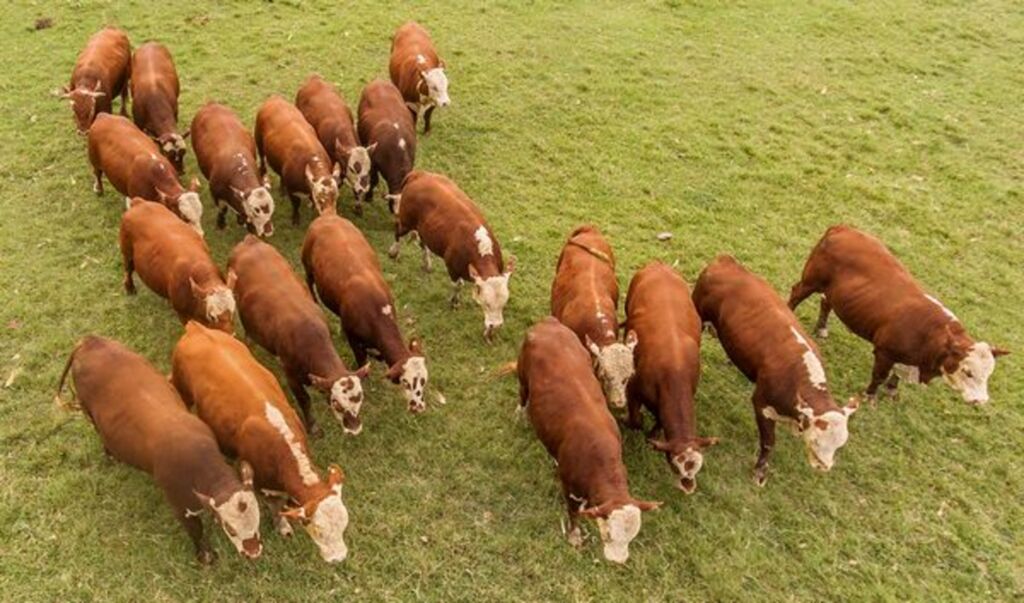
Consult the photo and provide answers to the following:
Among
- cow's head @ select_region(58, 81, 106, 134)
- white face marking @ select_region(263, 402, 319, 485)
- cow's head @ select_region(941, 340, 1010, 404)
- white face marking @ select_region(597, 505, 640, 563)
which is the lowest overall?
white face marking @ select_region(597, 505, 640, 563)

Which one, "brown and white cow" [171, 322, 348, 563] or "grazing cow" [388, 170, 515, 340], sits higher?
"grazing cow" [388, 170, 515, 340]

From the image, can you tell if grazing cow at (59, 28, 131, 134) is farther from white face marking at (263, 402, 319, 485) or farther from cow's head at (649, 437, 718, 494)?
cow's head at (649, 437, 718, 494)

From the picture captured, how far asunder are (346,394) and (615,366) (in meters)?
2.03

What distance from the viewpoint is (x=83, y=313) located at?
24.6 ft

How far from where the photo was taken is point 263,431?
5625 millimetres

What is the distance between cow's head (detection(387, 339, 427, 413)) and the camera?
258 inches

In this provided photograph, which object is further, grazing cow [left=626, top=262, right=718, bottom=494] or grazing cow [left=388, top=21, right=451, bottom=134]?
grazing cow [left=388, top=21, right=451, bottom=134]

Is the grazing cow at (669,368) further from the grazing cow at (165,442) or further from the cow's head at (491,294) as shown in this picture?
the grazing cow at (165,442)

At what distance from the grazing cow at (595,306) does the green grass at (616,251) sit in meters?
0.66

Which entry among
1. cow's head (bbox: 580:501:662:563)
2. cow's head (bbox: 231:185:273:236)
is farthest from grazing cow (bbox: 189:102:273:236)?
cow's head (bbox: 580:501:662:563)

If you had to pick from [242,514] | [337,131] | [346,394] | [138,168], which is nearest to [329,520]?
[242,514]

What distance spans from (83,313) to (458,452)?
369 centimetres

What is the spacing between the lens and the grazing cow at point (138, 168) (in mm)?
7754

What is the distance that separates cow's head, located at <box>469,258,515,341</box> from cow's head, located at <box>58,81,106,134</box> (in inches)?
194
